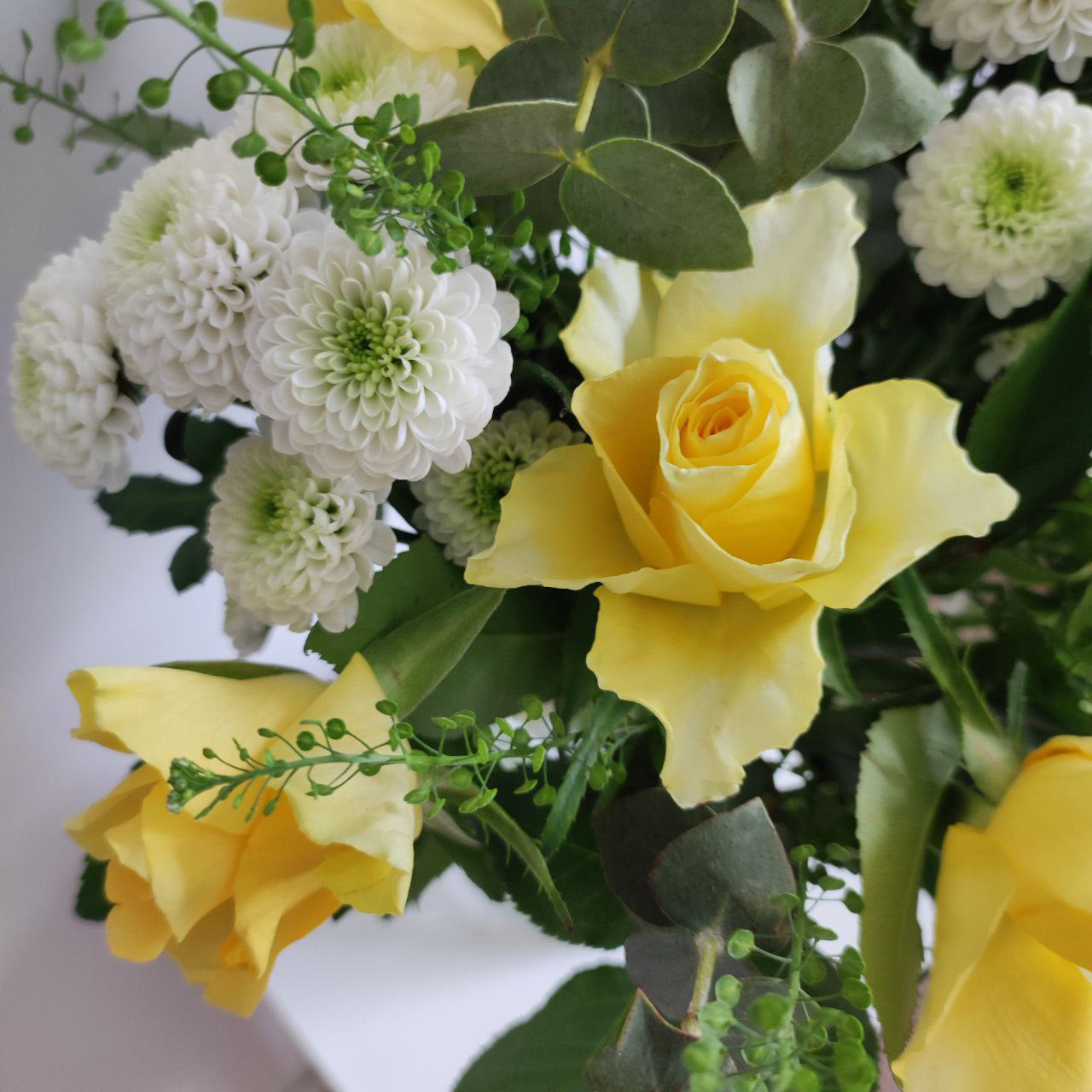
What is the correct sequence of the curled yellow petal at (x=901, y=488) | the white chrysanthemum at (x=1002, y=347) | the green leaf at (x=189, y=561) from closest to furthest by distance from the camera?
the curled yellow petal at (x=901, y=488)
the white chrysanthemum at (x=1002, y=347)
the green leaf at (x=189, y=561)

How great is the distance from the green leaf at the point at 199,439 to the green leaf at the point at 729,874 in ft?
0.83

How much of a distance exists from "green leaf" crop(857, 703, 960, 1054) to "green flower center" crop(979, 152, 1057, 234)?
0.16 m

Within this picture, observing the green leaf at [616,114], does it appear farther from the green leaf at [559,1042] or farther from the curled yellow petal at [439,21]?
the green leaf at [559,1042]

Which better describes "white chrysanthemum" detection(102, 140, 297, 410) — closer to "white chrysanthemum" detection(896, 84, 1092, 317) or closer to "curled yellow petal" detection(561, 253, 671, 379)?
"curled yellow petal" detection(561, 253, 671, 379)

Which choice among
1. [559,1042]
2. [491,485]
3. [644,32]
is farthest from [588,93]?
[559,1042]

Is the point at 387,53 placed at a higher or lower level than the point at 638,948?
higher

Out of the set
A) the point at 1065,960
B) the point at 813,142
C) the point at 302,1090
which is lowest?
the point at 302,1090

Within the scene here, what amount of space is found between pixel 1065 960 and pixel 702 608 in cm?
14

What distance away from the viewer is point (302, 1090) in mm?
533

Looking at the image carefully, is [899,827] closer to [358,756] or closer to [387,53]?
[358,756]

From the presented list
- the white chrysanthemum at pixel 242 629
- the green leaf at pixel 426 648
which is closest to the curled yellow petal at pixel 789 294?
the green leaf at pixel 426 648

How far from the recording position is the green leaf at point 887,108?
0.99 feet

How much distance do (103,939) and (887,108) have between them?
21.0 inches

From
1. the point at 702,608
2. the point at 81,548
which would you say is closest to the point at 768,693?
the point at 702,608
